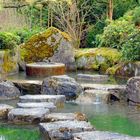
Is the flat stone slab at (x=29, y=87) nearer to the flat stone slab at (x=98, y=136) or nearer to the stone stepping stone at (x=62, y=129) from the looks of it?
the stone stepping stone at (x=62, y=129)

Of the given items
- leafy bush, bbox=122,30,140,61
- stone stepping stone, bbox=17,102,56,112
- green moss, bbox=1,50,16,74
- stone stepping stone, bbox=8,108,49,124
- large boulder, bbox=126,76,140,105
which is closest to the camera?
stone stepping stone, bbox=8,108,49,124

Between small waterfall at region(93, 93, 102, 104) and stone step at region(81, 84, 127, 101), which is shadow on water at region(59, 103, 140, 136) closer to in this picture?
small waterfall at region(93, 93, 102, 104)

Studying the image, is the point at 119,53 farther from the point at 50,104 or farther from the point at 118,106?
the point at 50,104

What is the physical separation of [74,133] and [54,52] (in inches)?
377

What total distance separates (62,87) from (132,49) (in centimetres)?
437

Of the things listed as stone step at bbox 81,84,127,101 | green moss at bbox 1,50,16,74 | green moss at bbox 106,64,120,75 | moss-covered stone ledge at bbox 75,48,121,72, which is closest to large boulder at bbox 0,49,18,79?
green moss at bbox 1,50,16,74

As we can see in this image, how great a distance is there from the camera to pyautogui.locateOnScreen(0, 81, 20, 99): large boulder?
11.2 metres

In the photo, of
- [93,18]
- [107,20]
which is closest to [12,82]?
[107,20]

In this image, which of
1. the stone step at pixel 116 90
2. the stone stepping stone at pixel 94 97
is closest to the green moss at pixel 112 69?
the stone step at pixel 116 90

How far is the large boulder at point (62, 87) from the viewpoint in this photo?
11.2m

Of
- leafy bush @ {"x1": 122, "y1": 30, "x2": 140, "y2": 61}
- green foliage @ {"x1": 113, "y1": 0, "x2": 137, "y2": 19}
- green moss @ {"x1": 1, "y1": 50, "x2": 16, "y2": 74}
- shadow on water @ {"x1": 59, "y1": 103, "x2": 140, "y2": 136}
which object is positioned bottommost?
shadow on water @ {"x1": 59, "y1": 103, "x2": 140, "y2": 136}

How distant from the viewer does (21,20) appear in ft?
69.2

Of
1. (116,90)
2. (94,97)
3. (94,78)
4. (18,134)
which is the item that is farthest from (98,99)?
(18,134)

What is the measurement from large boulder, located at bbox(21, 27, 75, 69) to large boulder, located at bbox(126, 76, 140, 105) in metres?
5.93
